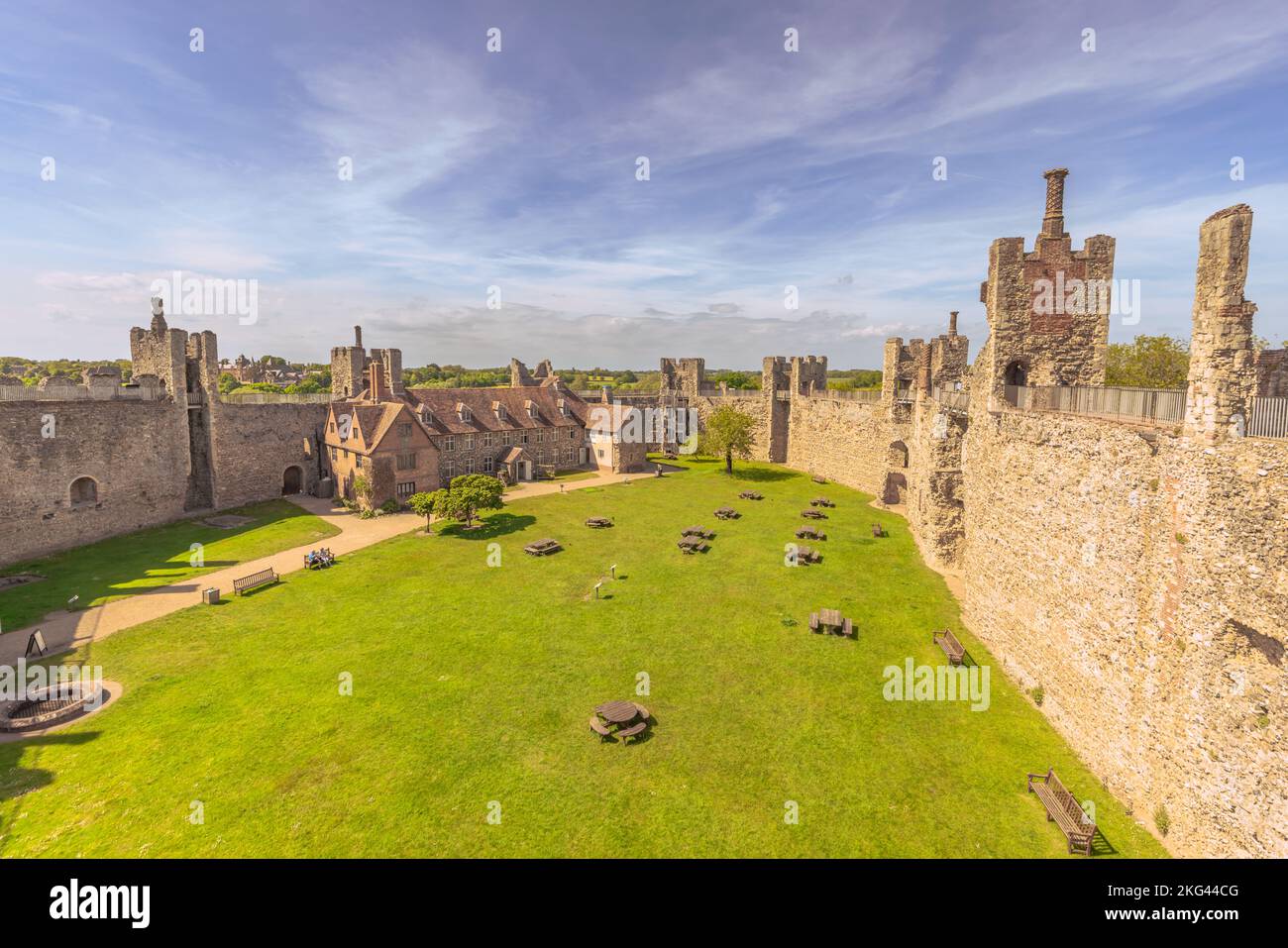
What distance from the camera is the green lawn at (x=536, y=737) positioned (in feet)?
42.7

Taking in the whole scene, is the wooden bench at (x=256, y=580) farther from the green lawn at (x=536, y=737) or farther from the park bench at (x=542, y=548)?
the park bench at (x=542, y=548)

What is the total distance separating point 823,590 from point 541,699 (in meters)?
15.0

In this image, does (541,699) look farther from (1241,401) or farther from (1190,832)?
(1241,401)

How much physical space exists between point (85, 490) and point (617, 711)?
122 feet

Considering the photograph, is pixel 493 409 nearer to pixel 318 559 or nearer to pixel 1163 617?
pixel 318 559

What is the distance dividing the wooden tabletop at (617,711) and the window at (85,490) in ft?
118

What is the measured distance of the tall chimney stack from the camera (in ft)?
73.6

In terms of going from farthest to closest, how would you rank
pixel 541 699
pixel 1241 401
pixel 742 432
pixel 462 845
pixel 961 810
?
pixel 742 432 → pixel 541 699 → pixel 961 810 → pixel 462 845 → pixel 1241 401

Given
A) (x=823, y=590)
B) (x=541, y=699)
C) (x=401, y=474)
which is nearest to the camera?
(x=541, y=699)

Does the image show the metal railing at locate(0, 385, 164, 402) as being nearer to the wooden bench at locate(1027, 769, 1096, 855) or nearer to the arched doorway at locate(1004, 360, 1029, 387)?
the wooden bench at locate(1027, 769, 1096, 855)

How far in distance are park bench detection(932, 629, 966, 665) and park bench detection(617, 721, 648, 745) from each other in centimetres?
1212

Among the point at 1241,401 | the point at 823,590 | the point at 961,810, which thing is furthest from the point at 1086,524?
the point at 823,590

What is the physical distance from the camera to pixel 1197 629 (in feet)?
38.4

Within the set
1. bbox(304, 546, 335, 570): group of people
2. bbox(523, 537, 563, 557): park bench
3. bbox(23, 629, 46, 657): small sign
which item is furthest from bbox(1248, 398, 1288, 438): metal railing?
bbox(23, 629, 46, 657): small sign
